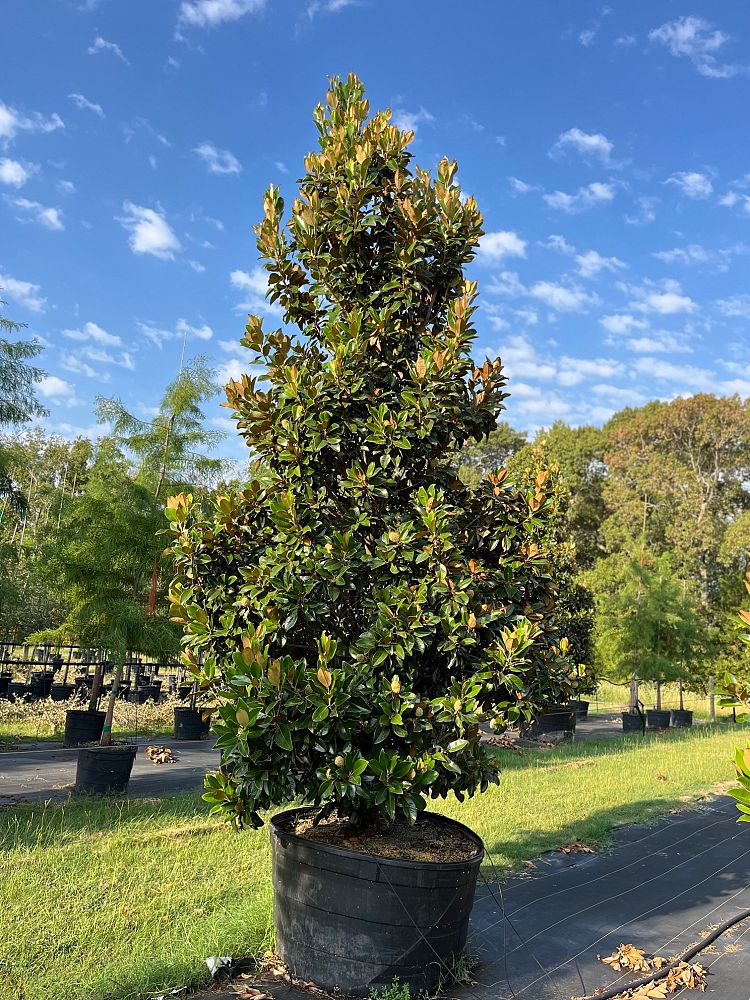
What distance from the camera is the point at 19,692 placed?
630 inches

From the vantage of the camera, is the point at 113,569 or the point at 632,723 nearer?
A: the point at 113,569

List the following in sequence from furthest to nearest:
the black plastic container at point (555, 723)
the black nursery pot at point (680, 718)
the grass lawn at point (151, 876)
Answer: the black nursery pot at point (680, 718) < the black plastic container at point (555, 723) < the grass lawn at point (151, 876)

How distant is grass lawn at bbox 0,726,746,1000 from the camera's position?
3436 mm

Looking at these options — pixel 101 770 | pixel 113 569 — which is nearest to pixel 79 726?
pixel 113 569

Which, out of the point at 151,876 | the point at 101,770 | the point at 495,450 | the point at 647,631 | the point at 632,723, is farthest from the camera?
the point at 495,450

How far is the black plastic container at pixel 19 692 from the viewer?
1512 centimetres

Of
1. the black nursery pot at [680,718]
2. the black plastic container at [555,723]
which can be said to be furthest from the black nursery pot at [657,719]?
the black plastic container at [555,723]

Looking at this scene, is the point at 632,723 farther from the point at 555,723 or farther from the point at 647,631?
the point at 555,723

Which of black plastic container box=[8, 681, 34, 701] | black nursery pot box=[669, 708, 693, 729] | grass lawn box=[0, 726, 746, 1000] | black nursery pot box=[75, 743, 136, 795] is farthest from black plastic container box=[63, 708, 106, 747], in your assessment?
black nursery pot box=[669, 708, 693, 729]

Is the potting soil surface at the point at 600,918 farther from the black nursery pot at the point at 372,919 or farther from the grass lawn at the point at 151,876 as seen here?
the grass lawn at the point at 151,876

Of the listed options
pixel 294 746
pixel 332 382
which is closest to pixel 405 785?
pixel 294 746

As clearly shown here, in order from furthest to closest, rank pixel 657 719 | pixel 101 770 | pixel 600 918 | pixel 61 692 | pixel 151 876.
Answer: pixel 657 719 → pixel 61 692 → pixel 101 770 → pixel 151 876 → pixel 600 918

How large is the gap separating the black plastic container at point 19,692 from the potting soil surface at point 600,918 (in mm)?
12240

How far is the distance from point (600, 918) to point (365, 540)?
2959 millimetres
